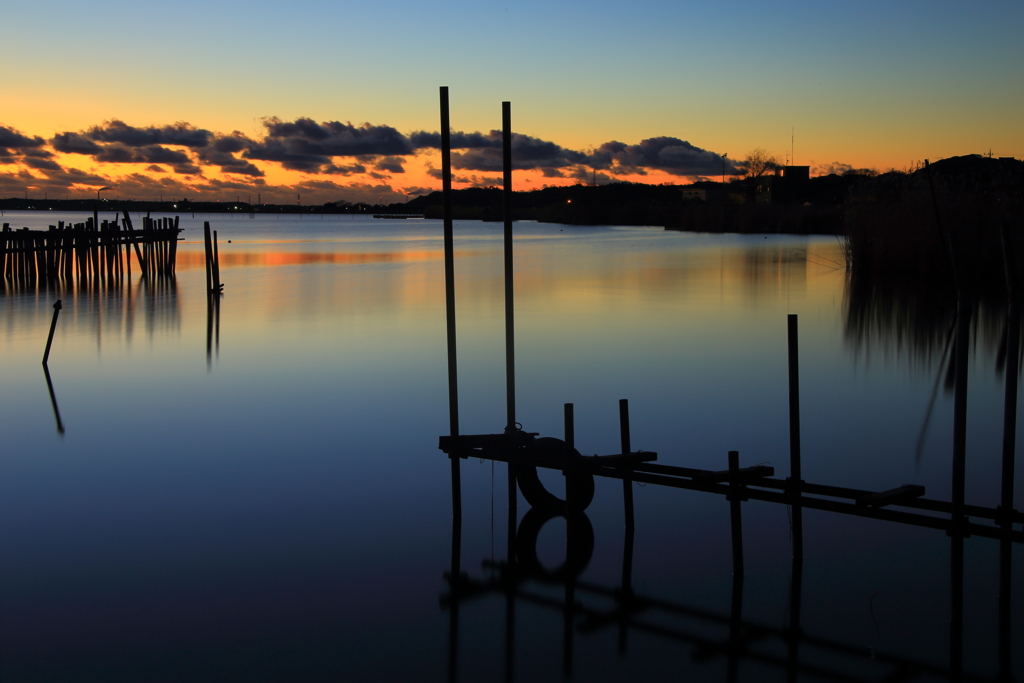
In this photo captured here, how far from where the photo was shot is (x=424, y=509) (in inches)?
260

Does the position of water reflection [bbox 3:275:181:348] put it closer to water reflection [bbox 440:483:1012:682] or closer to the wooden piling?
the wooden piling

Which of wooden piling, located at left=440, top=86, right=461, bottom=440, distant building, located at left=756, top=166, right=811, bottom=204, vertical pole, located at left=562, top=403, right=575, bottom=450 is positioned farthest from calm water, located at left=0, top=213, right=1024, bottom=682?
distant building, located at left=756, top=166, right=811, bottom=204

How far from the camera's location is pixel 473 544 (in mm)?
5879

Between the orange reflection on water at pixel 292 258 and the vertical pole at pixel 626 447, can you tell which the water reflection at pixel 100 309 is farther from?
the vertical pole at pixel 626 447

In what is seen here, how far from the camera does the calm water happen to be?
4488 millimetres

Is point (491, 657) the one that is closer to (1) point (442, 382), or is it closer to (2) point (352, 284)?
(1) point (442, 382)

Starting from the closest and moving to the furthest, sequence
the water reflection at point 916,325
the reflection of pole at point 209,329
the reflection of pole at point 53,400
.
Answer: the reflection of pole at point 53,400
the water reflection at point 916,325
the reflection of pole at point 209,329

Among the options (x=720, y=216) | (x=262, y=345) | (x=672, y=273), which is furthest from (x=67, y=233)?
(x=720, y=216)

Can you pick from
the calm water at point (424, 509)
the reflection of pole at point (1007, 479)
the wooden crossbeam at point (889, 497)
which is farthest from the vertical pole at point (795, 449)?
the reflection of pole at point (1007, 479)

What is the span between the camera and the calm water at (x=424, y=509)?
14.7 feet

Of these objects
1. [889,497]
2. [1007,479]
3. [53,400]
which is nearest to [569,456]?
[889,497]

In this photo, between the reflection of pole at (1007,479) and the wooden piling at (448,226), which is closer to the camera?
the reflection of pole at (1007,479)

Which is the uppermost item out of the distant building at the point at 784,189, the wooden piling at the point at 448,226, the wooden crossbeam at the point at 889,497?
the distant building at the point at 784,189

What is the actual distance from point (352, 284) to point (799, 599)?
2579cm
